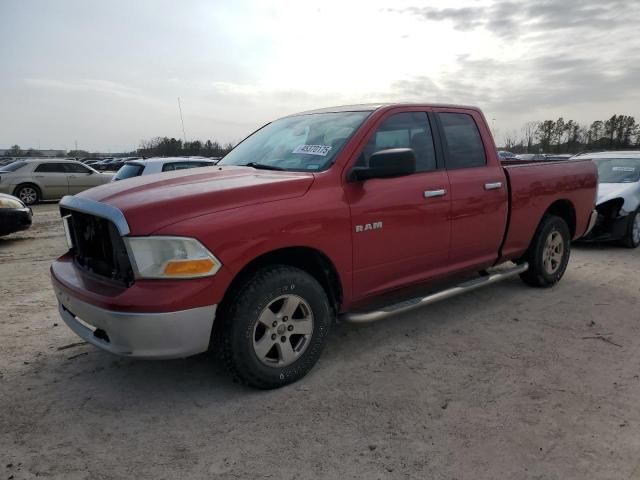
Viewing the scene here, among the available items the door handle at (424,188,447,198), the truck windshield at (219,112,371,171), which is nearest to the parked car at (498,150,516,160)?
the door handle at (424,188,447,198)

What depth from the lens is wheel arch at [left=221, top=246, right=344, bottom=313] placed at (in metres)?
3.01

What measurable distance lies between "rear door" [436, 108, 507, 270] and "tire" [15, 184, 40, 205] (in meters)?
15.0

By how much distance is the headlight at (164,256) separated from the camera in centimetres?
267

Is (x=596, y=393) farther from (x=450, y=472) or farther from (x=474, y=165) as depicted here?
(x=474, y=165)

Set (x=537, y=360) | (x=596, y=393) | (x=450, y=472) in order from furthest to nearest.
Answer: (x=537, y=360) → (x=596, y=393) → (x=450, y=472)

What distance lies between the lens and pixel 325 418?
285 cm

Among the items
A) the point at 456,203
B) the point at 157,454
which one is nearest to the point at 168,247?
the point at 157,454

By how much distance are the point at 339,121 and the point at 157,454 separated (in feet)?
8.85

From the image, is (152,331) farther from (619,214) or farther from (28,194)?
(28,194)

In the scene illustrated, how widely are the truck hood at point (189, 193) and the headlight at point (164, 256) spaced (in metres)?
0.07

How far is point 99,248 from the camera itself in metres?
3.15

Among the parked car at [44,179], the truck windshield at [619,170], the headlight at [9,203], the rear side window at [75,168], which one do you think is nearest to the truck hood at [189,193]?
the headlight at [9,203]

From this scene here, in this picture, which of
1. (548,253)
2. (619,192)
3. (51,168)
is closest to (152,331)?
(548,253)

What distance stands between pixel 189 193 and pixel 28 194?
593 inches
